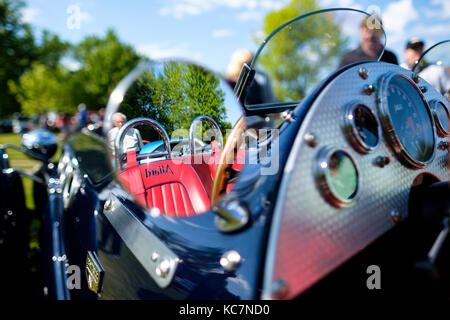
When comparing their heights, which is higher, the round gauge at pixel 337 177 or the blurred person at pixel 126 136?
the blurred person at pixel 126 136

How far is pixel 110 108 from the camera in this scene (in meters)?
0.93

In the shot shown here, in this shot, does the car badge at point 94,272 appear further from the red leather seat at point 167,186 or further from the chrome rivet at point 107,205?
the red leather seat at point 167,186

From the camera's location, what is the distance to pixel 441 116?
4.88ft

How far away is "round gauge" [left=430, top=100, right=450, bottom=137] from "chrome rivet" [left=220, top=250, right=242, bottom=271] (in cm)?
107

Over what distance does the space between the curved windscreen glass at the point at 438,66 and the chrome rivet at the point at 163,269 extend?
1.97 metres

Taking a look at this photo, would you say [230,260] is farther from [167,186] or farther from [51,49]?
[51,49]

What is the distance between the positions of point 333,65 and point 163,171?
1.44 metres

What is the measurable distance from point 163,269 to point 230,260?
0.91 feet

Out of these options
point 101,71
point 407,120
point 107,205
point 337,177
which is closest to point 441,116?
point 407,120

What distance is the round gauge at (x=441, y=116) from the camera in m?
1.45

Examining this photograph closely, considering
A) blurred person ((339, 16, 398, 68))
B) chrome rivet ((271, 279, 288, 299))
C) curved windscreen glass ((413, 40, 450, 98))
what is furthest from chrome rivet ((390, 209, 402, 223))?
curved windscreen glass ((413, 40, 450, 98))

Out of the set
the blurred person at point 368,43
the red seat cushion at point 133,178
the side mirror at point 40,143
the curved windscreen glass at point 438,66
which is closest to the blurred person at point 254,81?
the blurred person at point 368,43

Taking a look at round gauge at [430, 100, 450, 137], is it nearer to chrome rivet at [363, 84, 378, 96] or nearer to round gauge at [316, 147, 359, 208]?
chrome rivet at [363, 84, 378, 96]
